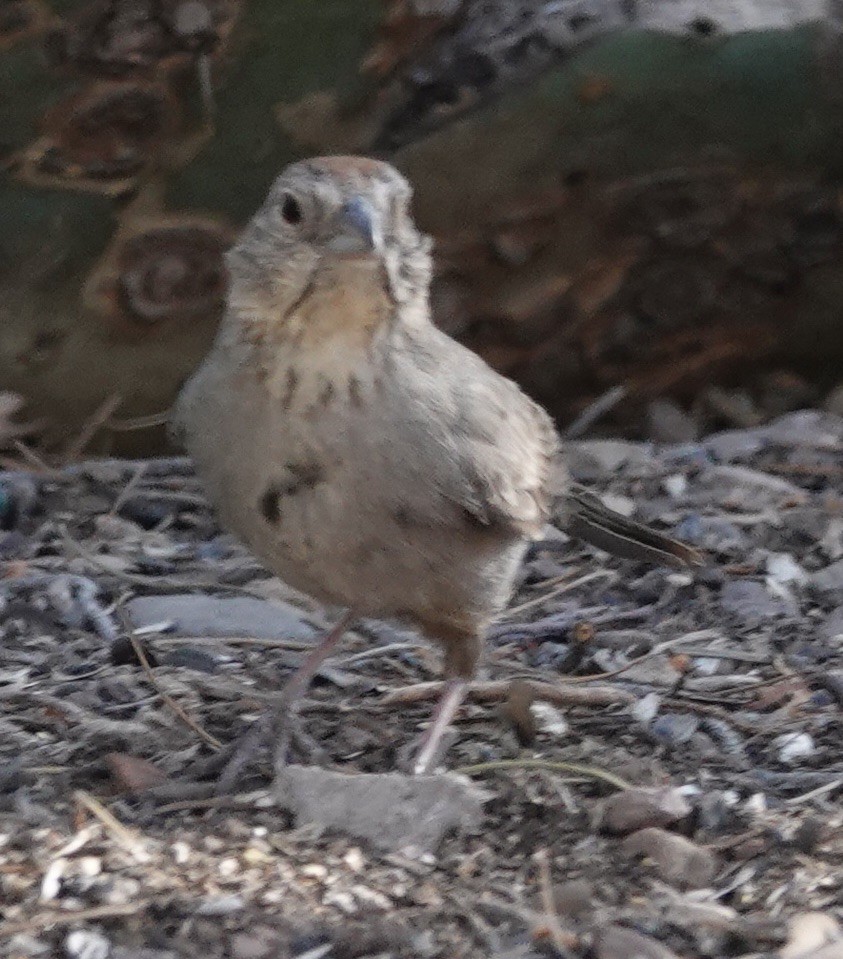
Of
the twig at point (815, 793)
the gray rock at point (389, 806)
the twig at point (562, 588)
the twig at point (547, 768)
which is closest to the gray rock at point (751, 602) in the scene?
the twig at point (562, 588)

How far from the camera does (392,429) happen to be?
3.27 meters

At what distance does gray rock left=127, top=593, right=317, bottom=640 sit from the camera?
14.0 ft

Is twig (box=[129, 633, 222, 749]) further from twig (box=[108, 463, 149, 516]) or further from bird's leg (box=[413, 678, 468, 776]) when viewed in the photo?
twig (box=[108, 463, 149, 516])

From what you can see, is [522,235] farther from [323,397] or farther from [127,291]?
[323,397]

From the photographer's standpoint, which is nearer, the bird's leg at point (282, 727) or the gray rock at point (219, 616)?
the bird's leg at point (282, 727)

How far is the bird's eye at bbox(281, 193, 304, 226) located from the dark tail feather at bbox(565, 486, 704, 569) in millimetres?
1276

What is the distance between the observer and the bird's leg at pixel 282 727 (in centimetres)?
345

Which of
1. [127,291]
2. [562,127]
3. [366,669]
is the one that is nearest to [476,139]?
[562,127]

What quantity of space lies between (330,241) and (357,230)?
63 mm

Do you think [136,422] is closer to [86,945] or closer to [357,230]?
[357,230]

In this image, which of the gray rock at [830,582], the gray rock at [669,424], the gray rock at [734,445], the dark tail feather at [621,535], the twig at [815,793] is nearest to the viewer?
the twig at [815,793]

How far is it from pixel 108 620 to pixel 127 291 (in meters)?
1.30

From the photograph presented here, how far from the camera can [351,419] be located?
10.6ft

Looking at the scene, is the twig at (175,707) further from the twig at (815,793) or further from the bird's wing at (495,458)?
the twig at (815,793)
